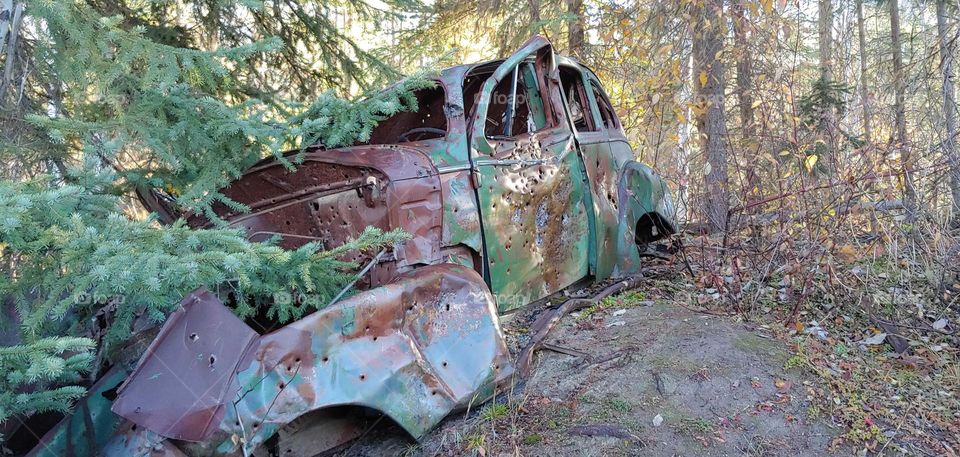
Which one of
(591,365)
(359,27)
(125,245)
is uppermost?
(359,27)

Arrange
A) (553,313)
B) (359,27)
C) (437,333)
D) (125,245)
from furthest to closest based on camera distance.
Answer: (359,27) < (553,313) < (437,333) < (125,245)

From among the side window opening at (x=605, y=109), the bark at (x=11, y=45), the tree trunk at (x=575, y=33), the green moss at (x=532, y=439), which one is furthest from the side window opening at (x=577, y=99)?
the tree trunk at (x=575, y=33)

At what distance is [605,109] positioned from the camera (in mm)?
6098

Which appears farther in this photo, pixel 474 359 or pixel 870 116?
pixel 870 116

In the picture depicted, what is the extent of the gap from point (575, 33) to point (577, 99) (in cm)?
534

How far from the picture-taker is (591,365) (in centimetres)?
391

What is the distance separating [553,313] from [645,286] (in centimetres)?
123

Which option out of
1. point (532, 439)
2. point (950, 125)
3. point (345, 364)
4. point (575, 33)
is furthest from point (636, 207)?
point (575, 33)

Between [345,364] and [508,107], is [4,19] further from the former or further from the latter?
[508,107]

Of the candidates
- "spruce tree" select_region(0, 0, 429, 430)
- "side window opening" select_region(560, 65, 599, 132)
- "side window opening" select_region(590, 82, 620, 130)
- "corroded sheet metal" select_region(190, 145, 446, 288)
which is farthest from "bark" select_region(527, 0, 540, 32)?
"corroded sheet metal" select_region(190, 145, 446, 288)

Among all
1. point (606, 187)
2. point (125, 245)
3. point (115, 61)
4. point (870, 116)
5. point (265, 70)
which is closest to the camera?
point (125, 245)

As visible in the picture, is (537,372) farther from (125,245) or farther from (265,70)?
(265,70)

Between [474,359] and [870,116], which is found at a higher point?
[870,116]

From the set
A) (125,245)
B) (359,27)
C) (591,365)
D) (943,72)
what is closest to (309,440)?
(125,245)
